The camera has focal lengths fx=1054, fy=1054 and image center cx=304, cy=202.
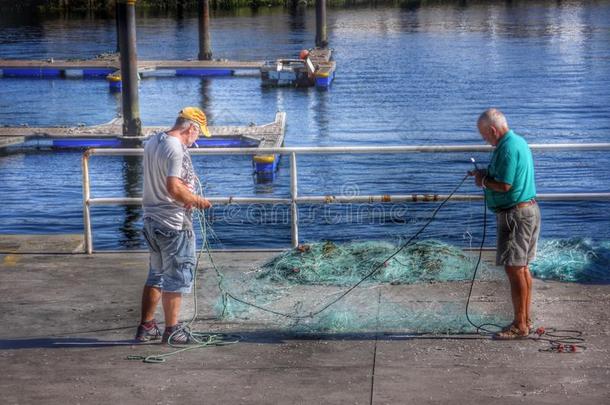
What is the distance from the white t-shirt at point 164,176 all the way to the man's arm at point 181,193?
44 millimetres

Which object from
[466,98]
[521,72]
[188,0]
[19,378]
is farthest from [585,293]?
[188,0]

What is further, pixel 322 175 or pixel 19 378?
pixel 322 175

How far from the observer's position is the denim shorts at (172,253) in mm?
7504

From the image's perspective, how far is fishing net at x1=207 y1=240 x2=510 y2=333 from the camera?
813 cm

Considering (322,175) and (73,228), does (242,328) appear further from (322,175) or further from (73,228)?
(322,175)

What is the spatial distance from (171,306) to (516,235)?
253 cm

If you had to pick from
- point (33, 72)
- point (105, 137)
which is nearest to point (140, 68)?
point (33, 72)

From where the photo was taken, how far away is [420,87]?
45156mm

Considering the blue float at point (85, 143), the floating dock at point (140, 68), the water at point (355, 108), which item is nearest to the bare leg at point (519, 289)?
the water at point (355, 108)

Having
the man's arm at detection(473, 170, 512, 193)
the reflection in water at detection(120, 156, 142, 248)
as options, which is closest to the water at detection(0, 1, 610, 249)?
the reflection in water at detection(120, 156, 142, 248)

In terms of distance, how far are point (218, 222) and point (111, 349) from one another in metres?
13.4

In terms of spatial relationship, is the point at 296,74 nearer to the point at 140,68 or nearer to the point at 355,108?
the point at 355,108

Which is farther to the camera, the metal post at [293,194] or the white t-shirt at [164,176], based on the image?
the metal post at [293,194]

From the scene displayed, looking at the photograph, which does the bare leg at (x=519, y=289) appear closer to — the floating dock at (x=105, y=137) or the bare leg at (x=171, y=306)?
the bare leg at (x=171, y=306)
